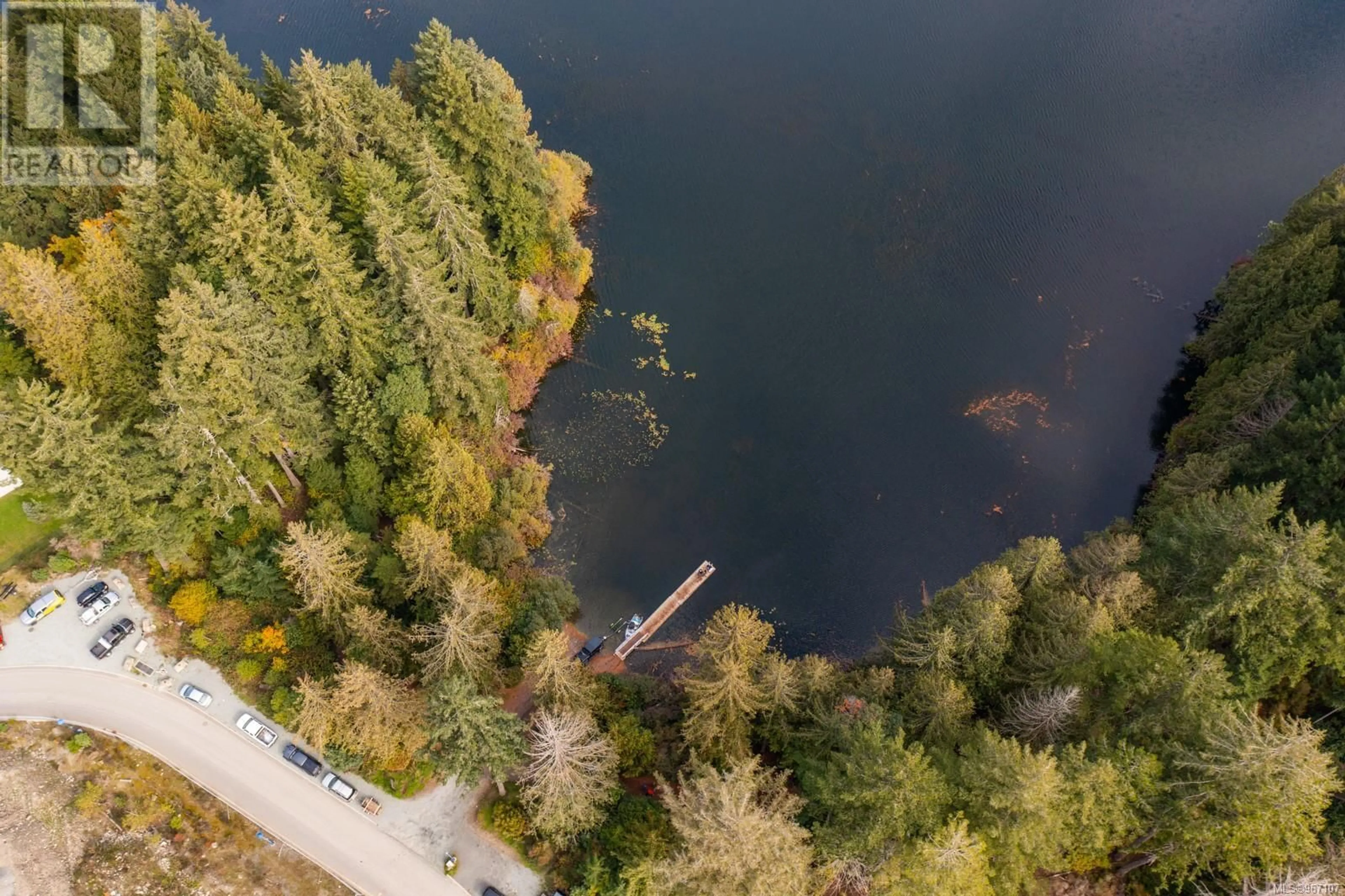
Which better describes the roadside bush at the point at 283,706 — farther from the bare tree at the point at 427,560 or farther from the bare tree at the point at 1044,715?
the bare tree at the point at 1044,715

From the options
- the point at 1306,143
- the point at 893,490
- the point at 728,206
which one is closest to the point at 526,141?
the point at 728,206

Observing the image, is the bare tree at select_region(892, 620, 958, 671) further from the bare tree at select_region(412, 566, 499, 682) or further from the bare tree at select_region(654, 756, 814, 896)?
the bare tree at select_region(412, 566, 499, 682)

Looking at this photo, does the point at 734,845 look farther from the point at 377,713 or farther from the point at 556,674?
A: the point at 377,713

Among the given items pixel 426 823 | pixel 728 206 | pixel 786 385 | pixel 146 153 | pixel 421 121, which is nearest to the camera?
pixel 426 823

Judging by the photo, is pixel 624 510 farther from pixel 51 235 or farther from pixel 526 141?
pixel 51 235

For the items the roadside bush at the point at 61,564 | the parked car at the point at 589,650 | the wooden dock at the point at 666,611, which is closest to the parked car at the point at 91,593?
the roadside bush at the point at 61,564

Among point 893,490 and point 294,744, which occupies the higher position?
point 893,490
